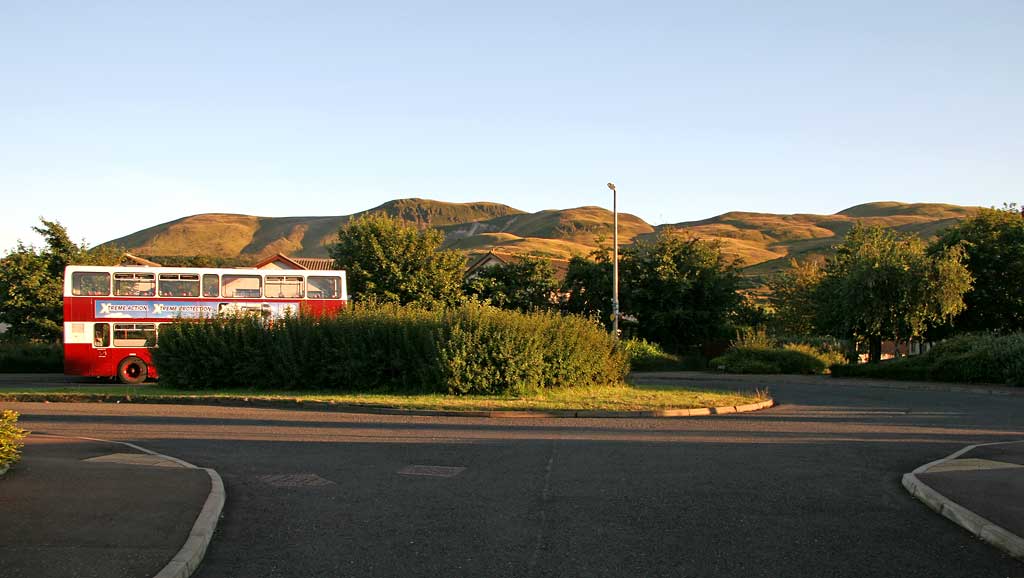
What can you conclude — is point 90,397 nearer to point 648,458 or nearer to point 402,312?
point 402,312

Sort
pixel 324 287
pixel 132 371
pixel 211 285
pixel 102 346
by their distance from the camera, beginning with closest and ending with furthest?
pixel 102 346 → pixel 132 371 → pixel 211 285 → pixel 324 287

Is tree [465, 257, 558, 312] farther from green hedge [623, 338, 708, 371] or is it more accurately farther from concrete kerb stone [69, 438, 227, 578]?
concrete kerb stone [69, 438, 227, 578]

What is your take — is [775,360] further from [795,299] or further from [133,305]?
[795,299]

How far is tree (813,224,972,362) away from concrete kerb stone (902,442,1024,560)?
25.9 metres

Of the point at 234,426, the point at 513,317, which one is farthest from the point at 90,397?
the point at 513,317

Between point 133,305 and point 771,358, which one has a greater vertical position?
point 133,305

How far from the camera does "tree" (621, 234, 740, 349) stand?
42.7 metres

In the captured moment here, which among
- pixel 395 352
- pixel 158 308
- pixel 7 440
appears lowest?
pixel 7 440

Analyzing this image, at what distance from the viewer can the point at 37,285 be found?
39.2 m

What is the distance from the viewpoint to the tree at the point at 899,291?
33.2 m

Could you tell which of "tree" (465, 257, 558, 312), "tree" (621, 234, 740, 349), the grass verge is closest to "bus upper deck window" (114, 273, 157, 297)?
the grass verge

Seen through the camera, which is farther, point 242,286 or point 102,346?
point 242,286

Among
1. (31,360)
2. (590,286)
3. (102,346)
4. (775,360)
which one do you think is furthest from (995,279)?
(31,360)

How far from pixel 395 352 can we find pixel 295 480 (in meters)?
13.4
